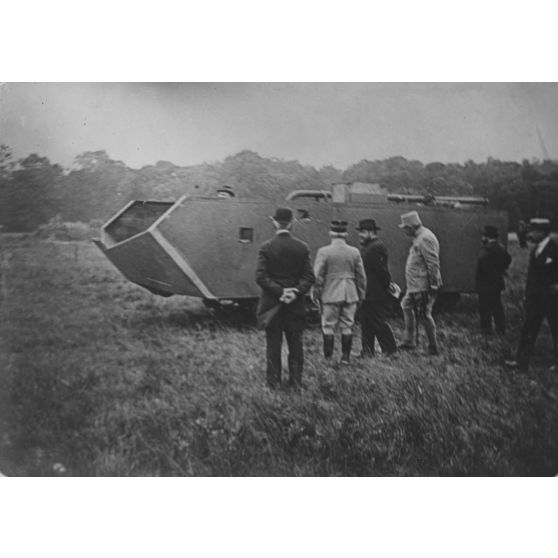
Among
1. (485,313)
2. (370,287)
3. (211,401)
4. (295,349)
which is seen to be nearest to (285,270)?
(295,349)

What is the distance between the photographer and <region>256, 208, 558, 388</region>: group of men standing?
3.60m

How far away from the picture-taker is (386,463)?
348 centimetres

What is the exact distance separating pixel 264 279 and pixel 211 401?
0.85 meters

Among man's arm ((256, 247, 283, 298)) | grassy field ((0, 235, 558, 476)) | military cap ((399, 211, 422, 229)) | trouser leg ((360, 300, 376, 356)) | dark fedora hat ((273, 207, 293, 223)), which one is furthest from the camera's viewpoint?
military cap ((399, 211, 422, 229))

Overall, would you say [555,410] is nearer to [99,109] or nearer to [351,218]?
[351,218]

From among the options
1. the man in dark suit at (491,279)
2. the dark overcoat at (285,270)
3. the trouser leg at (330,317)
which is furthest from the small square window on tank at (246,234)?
the man in dark suit at (491,279)

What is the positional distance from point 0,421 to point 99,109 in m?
2.11

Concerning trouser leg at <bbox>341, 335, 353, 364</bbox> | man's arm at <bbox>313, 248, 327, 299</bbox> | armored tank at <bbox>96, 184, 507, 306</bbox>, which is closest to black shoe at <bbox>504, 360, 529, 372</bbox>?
armored tank at <bbox>96, 184, 507, 306</bbox>

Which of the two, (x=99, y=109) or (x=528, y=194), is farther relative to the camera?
(x=528, y=194)

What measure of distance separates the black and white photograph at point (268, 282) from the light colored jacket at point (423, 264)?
0.03m

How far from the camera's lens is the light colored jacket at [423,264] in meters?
3.86

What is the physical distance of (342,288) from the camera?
3729 mm

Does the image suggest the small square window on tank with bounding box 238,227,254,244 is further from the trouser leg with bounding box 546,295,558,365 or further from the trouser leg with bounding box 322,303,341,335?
the trouser leg with bounding box 546,295,558,365

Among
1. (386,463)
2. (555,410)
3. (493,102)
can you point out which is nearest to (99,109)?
(493,102)
